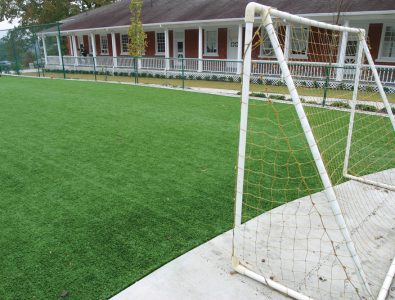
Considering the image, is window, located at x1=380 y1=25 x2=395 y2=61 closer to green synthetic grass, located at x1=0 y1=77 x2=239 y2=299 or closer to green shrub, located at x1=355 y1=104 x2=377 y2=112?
green shrub, located at x1=355 y1=104 x2=377 y2=112

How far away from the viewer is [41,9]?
37562 mm

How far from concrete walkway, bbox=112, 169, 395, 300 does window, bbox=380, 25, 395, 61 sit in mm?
14326

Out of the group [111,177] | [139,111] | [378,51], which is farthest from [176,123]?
[378,51]

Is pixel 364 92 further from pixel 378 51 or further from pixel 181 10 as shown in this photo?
pixel 181 10

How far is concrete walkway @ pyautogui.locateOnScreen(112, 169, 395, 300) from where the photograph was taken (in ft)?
8.66

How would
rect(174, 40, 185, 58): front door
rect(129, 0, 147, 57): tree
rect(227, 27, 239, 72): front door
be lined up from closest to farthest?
1. rect(129, 0, 147, 57): tree
2. rect(227, 27, 239, 72): front door
3. rect(174, 40, 185, 58): front door

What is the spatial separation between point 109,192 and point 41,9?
4010cm

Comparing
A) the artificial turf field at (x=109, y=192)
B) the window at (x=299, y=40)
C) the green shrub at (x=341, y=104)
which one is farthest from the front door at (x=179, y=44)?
the artificial turf field at (x=109, y=192)

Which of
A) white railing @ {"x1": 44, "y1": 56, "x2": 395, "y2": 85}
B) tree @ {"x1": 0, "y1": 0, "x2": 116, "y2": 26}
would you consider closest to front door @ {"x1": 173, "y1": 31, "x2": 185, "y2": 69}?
white railing @ {"x1": 44, "y1": 56, "x2": 395, "y2": 85}

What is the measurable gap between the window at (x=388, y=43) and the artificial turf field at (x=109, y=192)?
891 centimetres

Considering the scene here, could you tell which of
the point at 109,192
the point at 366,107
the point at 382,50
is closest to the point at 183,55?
the point at 382,50

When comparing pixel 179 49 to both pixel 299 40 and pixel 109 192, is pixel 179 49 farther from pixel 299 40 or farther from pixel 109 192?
pixel 299 40

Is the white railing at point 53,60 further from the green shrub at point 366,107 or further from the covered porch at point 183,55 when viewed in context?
the green shrub at point 366,107

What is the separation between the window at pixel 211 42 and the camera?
68.6 ft
